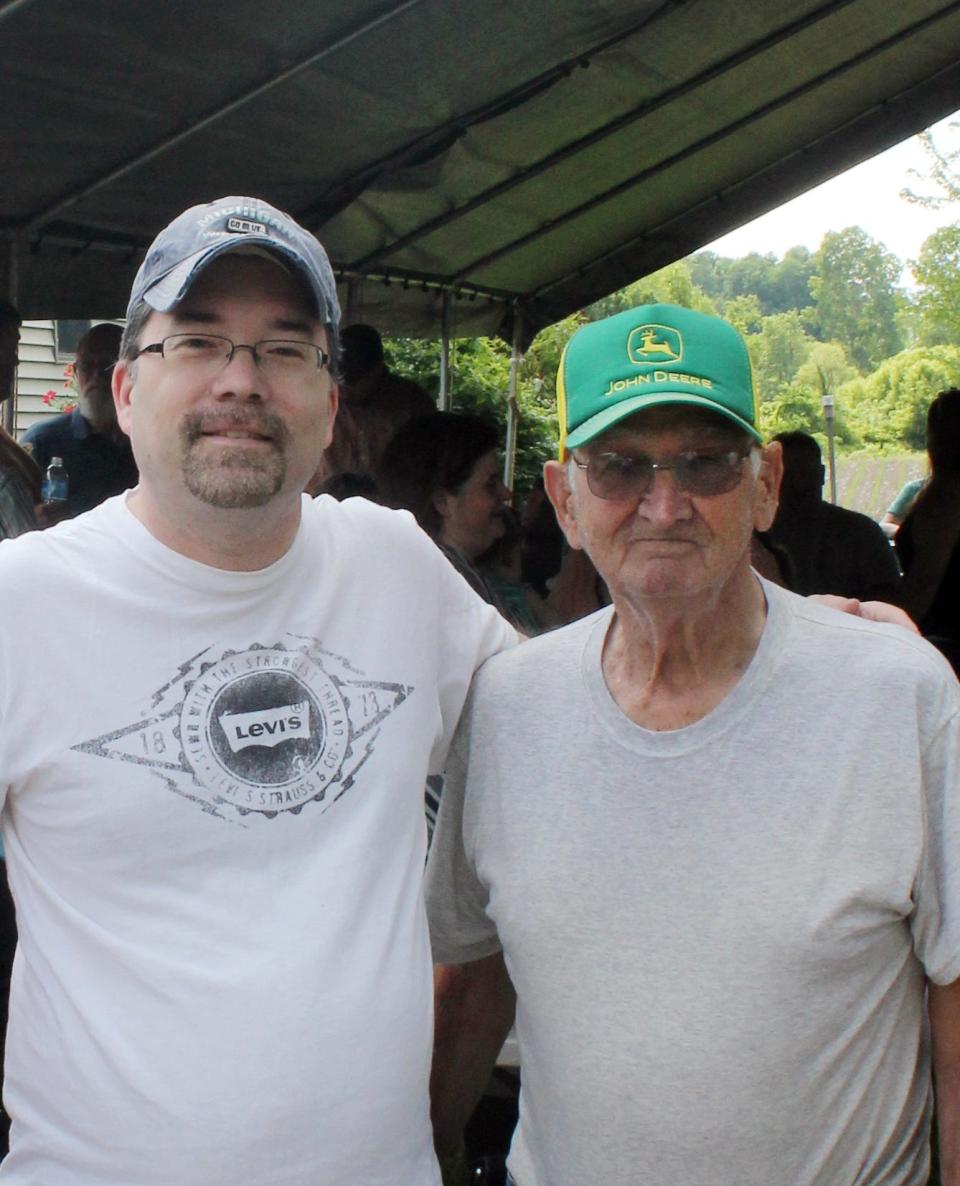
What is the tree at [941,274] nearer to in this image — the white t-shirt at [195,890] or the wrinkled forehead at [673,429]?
the wrinkled forehead at [673,429]

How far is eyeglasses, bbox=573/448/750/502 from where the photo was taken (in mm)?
1718

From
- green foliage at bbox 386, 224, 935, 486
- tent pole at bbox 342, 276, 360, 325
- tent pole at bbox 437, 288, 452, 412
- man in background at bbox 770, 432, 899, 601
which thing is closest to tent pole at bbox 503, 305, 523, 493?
green foliage at bbox 386, 224, 935, 486

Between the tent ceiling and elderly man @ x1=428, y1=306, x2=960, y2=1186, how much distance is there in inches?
97.5

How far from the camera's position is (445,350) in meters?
7.91

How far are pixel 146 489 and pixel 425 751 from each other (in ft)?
1.79

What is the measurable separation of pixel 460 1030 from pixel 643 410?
106 centimetres

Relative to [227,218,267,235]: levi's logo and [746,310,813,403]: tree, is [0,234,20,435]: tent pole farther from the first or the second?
[746,310,813,403]: tree

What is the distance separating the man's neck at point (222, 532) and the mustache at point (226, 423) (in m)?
0.09

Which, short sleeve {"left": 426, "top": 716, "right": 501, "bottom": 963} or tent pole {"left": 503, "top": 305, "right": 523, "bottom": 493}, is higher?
tent pole {"left": 503, "top": 305, "right": 523, "bottom": 493}

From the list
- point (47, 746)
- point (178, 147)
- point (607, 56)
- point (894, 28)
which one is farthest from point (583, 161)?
point (47, 746)

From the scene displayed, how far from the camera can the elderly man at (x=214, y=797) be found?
5.33ft

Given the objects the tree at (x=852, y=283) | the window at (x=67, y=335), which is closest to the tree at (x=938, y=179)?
the window at (x=67, y=335)

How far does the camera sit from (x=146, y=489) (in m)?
1.82

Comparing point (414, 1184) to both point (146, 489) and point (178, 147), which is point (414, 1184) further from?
point (178, 147)
